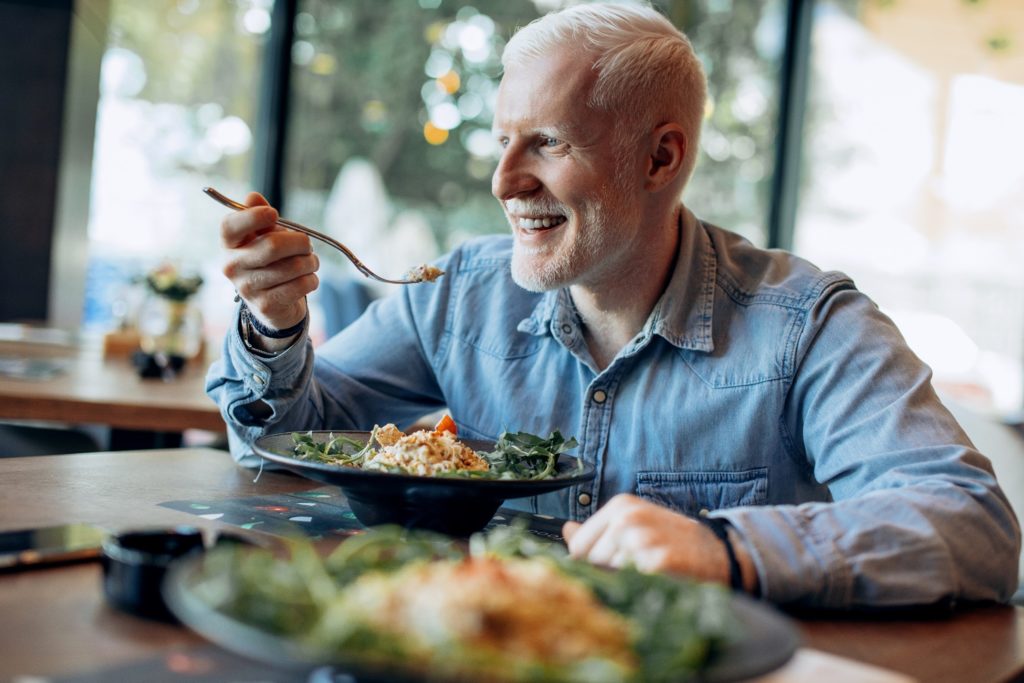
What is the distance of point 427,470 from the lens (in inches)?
50.1

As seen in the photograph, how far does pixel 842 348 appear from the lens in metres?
1.56

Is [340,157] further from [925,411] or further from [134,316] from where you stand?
[925,411]

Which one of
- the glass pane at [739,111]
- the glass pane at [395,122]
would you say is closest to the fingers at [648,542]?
the glass pane at [395,122]

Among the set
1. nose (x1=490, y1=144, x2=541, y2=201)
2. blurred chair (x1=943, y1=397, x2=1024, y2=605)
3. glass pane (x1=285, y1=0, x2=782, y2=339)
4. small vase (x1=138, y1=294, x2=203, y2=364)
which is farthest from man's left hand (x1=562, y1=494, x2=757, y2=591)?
glass pane (x1=285, y1=0, x2=782, y2=339)

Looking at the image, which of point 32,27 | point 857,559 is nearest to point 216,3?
point 32,27

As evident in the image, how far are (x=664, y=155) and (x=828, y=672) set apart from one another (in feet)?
3.71

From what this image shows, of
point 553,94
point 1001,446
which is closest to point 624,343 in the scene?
point 553,94

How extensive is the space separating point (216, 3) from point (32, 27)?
0.82 meters

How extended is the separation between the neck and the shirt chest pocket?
23 cm

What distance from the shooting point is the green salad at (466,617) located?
629 millimetres

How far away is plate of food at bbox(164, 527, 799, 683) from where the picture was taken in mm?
628

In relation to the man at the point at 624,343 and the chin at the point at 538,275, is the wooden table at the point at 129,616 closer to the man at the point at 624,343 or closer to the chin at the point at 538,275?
the man at the point at 624,343

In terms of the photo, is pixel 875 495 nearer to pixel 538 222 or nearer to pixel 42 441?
pixel 538 222

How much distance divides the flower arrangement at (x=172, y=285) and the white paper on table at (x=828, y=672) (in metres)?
2.51
